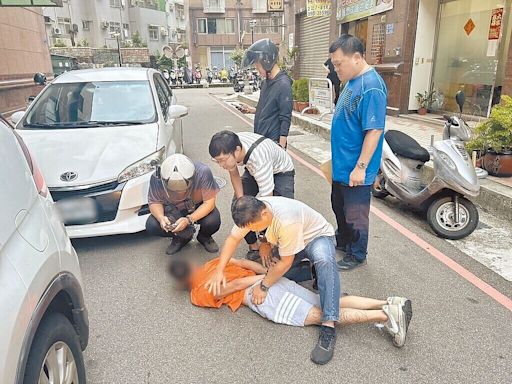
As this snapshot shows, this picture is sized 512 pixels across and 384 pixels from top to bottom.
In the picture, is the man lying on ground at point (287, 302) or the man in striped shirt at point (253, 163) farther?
the man in striped shirt at point (253, 163)

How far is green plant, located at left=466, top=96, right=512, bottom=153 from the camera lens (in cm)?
459

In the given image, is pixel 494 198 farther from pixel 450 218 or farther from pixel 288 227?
pixel 288 227

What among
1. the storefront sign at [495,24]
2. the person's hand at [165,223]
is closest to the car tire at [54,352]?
the person's hand at [165,223]

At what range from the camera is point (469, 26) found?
27.9 feet

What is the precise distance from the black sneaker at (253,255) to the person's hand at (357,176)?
1.01m

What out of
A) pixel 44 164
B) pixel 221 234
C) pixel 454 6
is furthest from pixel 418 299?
pixel 454 6

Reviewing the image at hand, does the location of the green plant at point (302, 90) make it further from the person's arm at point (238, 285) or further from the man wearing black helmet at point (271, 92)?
the person's arm at point (238, 285)

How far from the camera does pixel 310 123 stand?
9.80m

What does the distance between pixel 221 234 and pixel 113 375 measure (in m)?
2.01

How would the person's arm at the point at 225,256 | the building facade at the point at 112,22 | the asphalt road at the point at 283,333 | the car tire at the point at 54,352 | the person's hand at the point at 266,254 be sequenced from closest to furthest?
the car tire at the point at 54,352 < the asphalt road at the point at 283,333 < the person's arm at the point at 225,256 < the person's hand at the point at 266,254 < the building facade at the point at 112,22

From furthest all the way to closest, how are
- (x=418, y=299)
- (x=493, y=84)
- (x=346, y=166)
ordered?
(x=493, y=84), (x=346, y=166), (x=418, y=299)

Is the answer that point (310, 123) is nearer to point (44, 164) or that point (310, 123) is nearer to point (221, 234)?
point (221, 234)

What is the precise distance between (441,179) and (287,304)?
2011 millimetres

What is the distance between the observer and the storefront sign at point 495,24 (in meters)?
7.66
